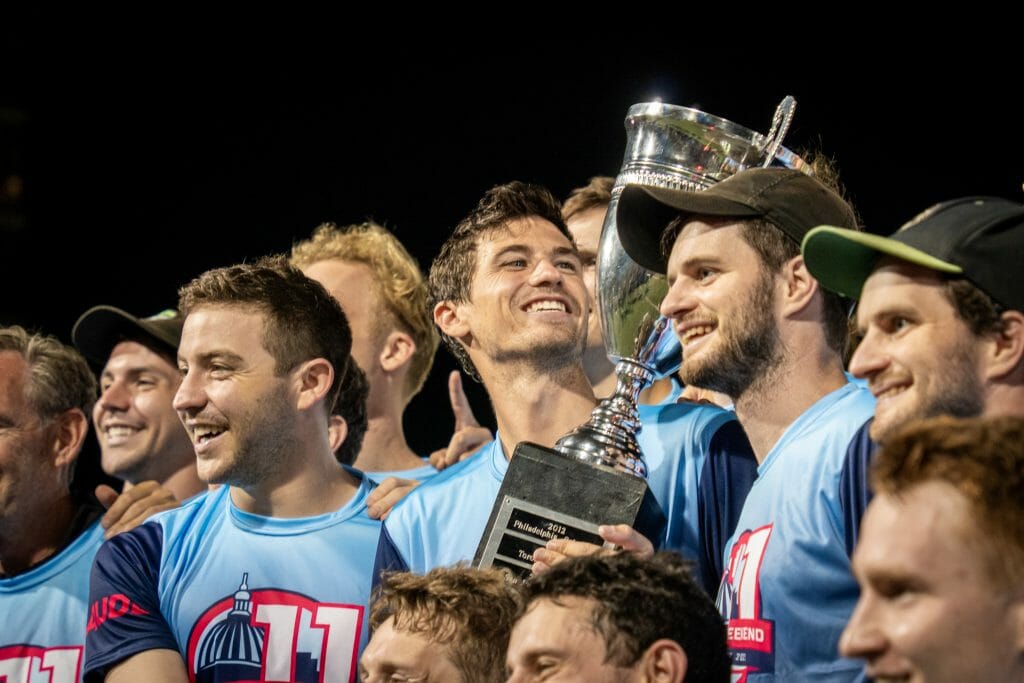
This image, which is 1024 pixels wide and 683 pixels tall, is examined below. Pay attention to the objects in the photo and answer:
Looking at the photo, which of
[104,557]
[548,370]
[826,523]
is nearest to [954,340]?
[826,523]

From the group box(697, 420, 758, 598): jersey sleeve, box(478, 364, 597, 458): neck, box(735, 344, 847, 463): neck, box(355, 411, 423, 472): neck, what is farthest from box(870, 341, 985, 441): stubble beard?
box(355, 411, 423, 472): neck

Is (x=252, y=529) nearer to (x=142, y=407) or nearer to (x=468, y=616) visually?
(x=468, y=616)

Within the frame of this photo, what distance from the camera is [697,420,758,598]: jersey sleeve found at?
2590mm

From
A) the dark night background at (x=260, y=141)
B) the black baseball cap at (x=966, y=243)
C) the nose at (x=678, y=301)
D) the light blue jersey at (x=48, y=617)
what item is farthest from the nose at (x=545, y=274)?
the dark night background at (x=260, y=141)

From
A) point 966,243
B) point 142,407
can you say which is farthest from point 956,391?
point 142,407

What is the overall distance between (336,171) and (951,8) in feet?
7.94

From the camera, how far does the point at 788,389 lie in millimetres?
2404

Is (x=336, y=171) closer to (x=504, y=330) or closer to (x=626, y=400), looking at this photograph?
(x=504, y=330)

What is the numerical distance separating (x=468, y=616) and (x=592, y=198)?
4.87 feet

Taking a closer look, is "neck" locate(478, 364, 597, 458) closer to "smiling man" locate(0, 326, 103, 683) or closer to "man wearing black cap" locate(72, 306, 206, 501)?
"smiling man" locate(0, 326, 103, 683)

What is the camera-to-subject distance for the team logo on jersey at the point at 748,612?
2.18 metres

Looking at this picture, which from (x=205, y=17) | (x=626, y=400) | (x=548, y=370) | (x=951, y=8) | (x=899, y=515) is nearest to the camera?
(x=899, y=515)

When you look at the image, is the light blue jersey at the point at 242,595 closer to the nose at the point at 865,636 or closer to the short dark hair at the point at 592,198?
the short dark hair at the point at 592,198

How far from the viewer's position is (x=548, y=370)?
2.90m
